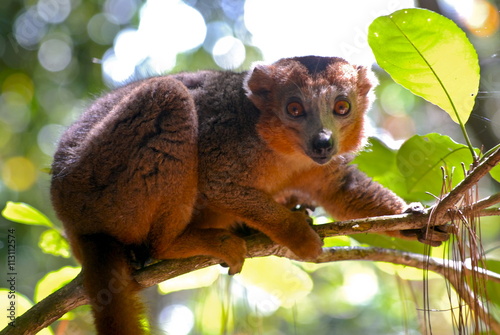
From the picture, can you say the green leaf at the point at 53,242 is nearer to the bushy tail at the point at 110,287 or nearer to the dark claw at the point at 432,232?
the bushy tail at the point at 110,287

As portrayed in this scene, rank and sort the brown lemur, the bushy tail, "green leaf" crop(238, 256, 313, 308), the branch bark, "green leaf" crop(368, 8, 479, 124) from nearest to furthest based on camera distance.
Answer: the branch bark → "green leaf" crop(368, 8, 479, 124) → the bushy tail → the brown lemur → "green leaf" crop(238, 256, 313, 308)

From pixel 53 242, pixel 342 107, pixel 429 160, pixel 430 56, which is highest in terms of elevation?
pixel 342 107

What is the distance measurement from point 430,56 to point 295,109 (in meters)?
1.22

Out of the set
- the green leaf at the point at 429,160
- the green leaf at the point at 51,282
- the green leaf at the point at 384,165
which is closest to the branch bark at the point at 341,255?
the green leaf at the point at 429,160

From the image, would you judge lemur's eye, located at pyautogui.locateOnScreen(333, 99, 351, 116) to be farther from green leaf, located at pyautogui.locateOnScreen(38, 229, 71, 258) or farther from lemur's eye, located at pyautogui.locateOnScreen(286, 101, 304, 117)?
green leaf, located at pyautogui.locateOnScreen(38, 229, 71, 258)

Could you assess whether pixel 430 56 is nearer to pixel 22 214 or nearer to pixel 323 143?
pixel 323 143

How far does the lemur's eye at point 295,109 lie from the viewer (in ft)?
11.8

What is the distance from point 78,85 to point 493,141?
748 centimetres

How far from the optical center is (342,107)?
3.66 meters

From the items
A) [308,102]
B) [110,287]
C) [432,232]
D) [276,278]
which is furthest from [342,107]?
[110,287]

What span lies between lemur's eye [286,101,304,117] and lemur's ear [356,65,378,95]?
2.07 ft

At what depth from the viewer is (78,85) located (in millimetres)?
8812

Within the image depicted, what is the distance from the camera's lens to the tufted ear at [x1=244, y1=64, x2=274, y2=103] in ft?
12.2

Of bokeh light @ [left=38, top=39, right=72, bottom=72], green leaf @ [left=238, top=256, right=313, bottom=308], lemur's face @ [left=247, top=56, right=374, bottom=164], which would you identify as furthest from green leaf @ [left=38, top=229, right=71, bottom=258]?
bokeh light @ [left=38, top=39, right=72, bottom=72]
